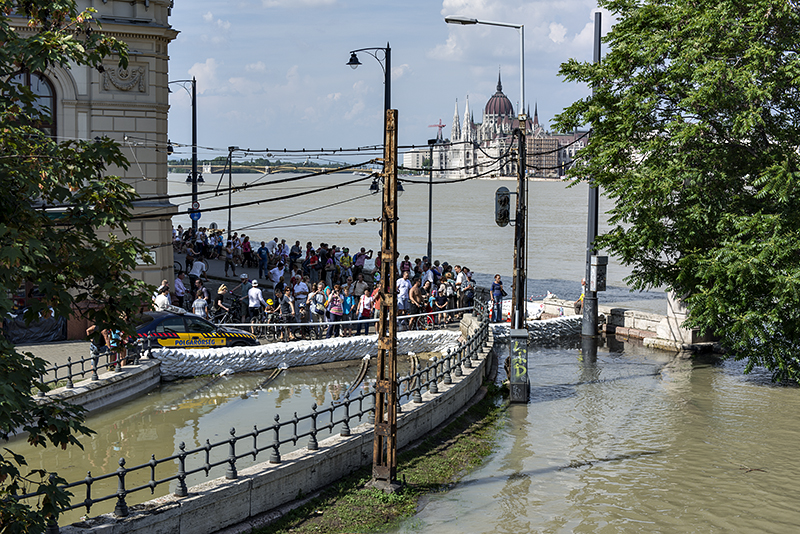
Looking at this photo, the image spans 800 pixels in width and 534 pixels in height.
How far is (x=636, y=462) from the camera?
14.4 m

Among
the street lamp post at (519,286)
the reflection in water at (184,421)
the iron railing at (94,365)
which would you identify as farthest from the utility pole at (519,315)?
the iron railing at (94,365)

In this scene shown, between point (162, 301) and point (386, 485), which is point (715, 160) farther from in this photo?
point (162, 301)

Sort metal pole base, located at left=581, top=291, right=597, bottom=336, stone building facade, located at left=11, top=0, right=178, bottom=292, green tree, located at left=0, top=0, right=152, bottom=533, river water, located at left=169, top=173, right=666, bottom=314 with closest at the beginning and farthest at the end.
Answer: green tree, located at left=0, top=0, right=152, bottom=533 < stone building facade, located at left=11, top=0, right=178, bottom=292 < metal pole base, located at left=581, top=291, right=597, bottom=336 < river water, located at left=169, top=173, right=666, bottom=314

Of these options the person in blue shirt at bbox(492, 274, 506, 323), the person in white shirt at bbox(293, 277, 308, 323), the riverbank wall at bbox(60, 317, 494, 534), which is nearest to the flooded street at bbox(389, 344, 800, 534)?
the riverbank wall at bbox(60, 317, 494, 534)

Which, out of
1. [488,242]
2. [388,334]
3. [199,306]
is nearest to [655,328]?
[199,306]

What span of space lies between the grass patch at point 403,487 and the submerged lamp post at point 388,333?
375 mm

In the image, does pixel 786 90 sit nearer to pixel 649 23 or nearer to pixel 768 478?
pixel 649 23

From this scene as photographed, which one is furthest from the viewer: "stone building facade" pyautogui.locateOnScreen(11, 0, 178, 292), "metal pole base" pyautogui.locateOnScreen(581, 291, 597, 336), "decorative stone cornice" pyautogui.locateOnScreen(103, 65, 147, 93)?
"metal pole base" pyautogui.locateOnScreen(581, 291, 597, 336)

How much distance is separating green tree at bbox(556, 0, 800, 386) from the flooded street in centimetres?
211

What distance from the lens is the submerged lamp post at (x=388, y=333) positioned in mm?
11711

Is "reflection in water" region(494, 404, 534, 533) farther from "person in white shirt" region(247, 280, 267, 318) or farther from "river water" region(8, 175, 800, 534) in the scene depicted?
"person in white shirt" region(247, 280, 267, 318)

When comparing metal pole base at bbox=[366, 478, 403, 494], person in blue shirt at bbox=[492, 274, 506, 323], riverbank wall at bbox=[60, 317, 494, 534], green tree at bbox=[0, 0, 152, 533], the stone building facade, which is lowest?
metal pole base at bbox=[366, 478, 403, 494]

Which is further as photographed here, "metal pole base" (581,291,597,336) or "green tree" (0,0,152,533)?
"metal pole base" (581,291,597,336)

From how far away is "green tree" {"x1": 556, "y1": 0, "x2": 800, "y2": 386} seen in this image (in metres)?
17.9
